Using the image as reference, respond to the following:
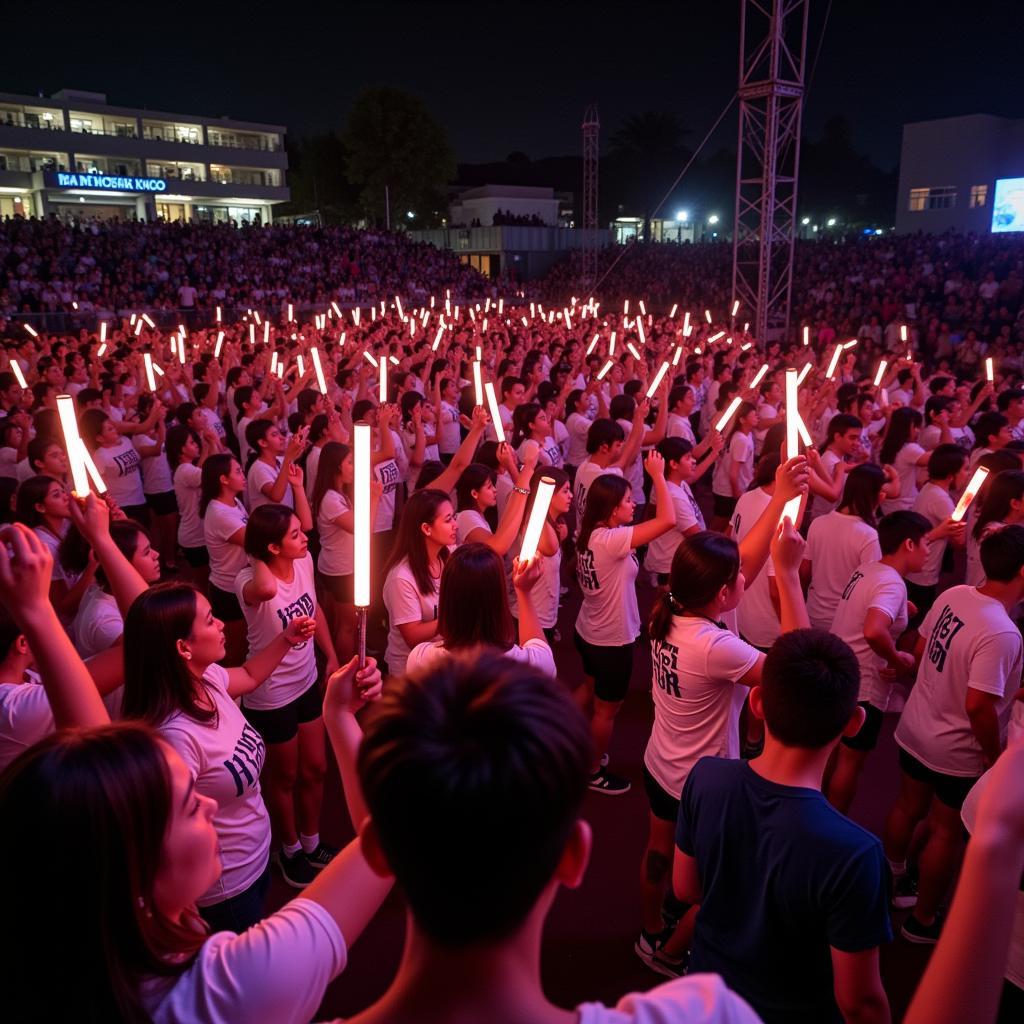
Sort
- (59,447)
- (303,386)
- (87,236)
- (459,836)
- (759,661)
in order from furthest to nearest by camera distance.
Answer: (87,236)
(303,386)
(59,447)
(759,661)
(459,836)

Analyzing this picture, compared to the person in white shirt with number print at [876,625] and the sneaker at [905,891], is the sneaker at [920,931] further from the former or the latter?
the person in white shirt with number print at [876,625]

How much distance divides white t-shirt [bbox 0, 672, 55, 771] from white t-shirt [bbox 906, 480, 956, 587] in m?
5.10

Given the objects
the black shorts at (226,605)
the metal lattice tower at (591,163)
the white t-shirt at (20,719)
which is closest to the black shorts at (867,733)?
the white t-shirt at (20,719)

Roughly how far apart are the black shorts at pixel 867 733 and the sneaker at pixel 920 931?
757 mm

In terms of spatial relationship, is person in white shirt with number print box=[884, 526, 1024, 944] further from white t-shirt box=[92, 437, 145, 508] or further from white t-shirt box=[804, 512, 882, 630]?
white t-shirt box=[92, 437, 145, 508]

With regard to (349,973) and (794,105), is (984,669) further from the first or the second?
(794,105)

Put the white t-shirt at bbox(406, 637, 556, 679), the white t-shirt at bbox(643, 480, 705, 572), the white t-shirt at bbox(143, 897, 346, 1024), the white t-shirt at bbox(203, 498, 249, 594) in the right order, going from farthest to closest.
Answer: the white t-shirt at bbox(643, 480, 705, 572)
the white t-shirt at bbox(203, 498, 249, 594)
the white t-shirt at bbox(406, 637, 556, 679)
the white t-shirt at bbox(143, 897, 346, 1024)

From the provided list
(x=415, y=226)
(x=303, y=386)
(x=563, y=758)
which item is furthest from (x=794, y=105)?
(x=415, y=226)

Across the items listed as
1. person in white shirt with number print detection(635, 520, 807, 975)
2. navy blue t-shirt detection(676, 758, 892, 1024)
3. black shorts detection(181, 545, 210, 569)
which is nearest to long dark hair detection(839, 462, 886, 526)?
person in white shirt with number print detection(635, 520, 807, 975)

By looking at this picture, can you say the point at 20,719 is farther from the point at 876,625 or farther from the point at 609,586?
the point at 876,625

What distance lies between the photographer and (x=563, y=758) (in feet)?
3.56

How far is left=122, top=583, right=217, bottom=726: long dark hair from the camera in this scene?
107 inches

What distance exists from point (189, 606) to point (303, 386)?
7105 mm

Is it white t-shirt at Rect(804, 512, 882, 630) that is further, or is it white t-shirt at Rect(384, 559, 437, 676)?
white t-shirt at Rect(804, 512, 882, 630)
